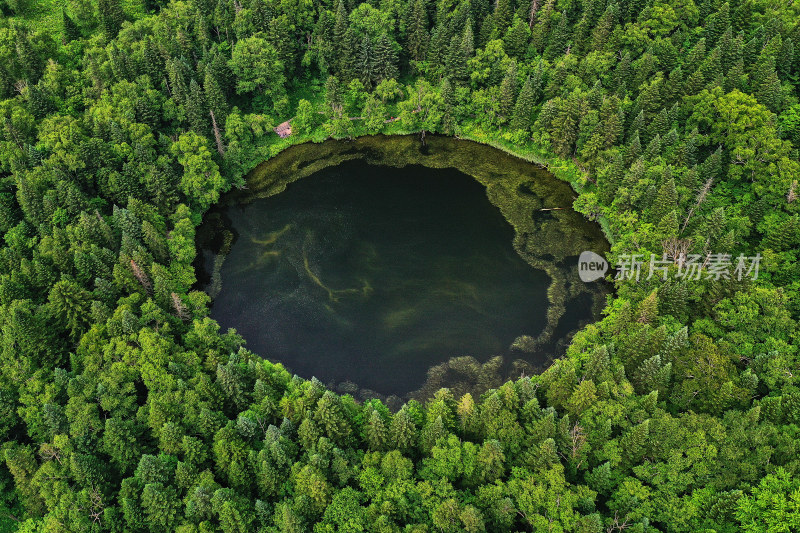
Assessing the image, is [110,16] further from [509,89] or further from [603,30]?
[603,30]

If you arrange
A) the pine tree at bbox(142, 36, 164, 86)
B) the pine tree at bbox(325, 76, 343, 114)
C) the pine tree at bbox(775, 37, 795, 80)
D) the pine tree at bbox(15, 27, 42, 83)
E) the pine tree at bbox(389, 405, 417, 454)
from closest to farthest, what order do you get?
the pine tree at bbox(389, 405, 417, 454) → the pine tree at bbox(775, 37, 795, 80) → the pine tree at bbox(142, 36, 164, 86) → the pine tree at bbox(15, 27, 42, 83) → the pine tree at bbox(325, 76, 343, 114)

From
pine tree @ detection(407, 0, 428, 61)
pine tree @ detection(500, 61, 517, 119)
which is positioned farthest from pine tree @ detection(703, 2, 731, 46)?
pine tree @ detection(407, 0, 428, 61)

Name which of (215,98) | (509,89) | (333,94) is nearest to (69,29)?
(215,98)

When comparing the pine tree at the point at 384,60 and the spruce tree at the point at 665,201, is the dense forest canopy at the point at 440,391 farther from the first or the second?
the pine tree at the point at 384,60

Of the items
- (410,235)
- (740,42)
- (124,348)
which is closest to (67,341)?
(124,348)

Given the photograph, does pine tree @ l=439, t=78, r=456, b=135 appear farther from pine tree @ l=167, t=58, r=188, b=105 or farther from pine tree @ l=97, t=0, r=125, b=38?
pine tree @ l=97, t=0, r=125, b=38

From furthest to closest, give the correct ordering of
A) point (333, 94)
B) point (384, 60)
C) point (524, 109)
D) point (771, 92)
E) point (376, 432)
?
point (384, 60)
point (333, 94)
point (524, 109)
point (771, 92)
point (376, 432)
